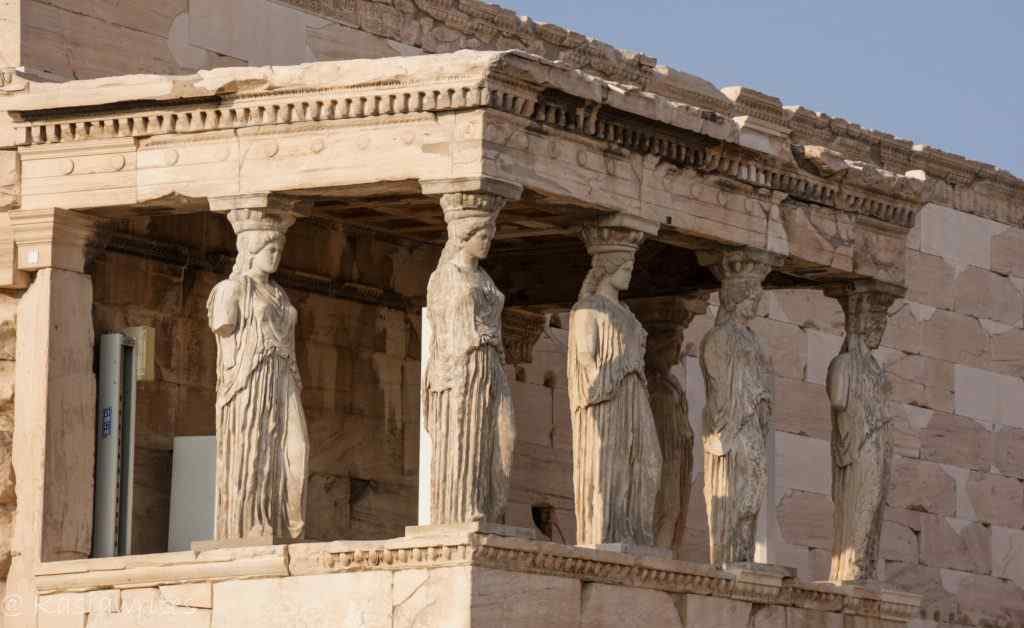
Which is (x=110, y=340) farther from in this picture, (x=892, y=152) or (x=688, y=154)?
(x=892, y=152)

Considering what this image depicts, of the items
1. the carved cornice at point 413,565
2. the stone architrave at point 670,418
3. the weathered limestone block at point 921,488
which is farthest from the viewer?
the weathered limestone block at point 921,488

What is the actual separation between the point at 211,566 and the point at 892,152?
8.71 metres

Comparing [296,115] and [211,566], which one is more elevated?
[296,115]

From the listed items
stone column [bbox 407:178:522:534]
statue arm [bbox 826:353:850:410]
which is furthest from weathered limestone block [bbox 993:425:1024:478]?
stone column [bbox 407:178:522:534]

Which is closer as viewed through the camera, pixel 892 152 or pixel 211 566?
pixel 211 566

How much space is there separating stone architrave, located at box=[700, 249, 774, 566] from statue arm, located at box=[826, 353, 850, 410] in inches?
31.2

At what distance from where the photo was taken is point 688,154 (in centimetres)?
1520

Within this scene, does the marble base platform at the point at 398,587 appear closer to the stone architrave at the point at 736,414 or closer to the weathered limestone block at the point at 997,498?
the stone architrave at the point at 736,414

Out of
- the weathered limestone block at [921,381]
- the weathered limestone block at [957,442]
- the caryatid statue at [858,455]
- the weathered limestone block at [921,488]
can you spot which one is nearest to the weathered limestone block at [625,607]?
the caryatid statue at [858,455]

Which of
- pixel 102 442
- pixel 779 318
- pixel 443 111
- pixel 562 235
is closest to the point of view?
pixel 443 111

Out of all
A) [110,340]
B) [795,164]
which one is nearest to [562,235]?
[795,164]

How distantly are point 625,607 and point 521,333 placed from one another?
3977mm

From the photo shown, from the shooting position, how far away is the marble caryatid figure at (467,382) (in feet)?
45.3

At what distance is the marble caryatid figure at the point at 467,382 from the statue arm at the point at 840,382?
9.82 feet
